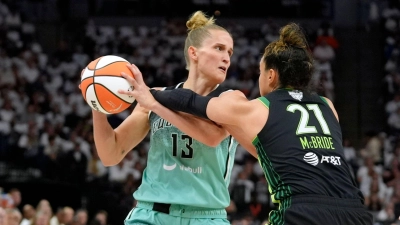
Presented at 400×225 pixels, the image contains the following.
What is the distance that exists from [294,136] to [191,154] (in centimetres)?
92

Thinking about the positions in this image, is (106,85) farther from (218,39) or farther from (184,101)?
(218,39)

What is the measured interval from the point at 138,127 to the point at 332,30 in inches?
616

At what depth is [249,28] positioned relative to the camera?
20031mm

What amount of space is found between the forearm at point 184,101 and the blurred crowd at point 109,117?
5264 mm

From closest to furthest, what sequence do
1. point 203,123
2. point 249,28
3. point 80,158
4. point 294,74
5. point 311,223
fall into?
point 311,223 < point 294,74 < point 203,123 < point 80,158 < point 249,28

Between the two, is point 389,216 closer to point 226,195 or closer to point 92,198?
point 92,198

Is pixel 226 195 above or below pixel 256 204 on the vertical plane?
above

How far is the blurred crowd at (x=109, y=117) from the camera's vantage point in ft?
43.3

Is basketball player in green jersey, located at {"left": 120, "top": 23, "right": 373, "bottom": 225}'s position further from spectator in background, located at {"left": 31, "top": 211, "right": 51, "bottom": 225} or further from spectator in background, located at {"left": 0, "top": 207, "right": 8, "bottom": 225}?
spectator in background, located at {"left": 31, "top": 211, "right": 51, "bottom": 225}

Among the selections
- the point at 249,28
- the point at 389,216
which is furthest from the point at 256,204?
the point at 249,28

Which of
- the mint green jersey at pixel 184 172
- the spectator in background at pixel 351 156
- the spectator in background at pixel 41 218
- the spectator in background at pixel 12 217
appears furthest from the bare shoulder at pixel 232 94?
the spectator in background at pixel 351 156

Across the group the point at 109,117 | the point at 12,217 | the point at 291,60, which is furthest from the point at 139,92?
the point at 109,117

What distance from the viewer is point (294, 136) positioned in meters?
4.25

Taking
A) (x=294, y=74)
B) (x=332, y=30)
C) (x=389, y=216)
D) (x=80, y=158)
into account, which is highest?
(x=332, y=30)
